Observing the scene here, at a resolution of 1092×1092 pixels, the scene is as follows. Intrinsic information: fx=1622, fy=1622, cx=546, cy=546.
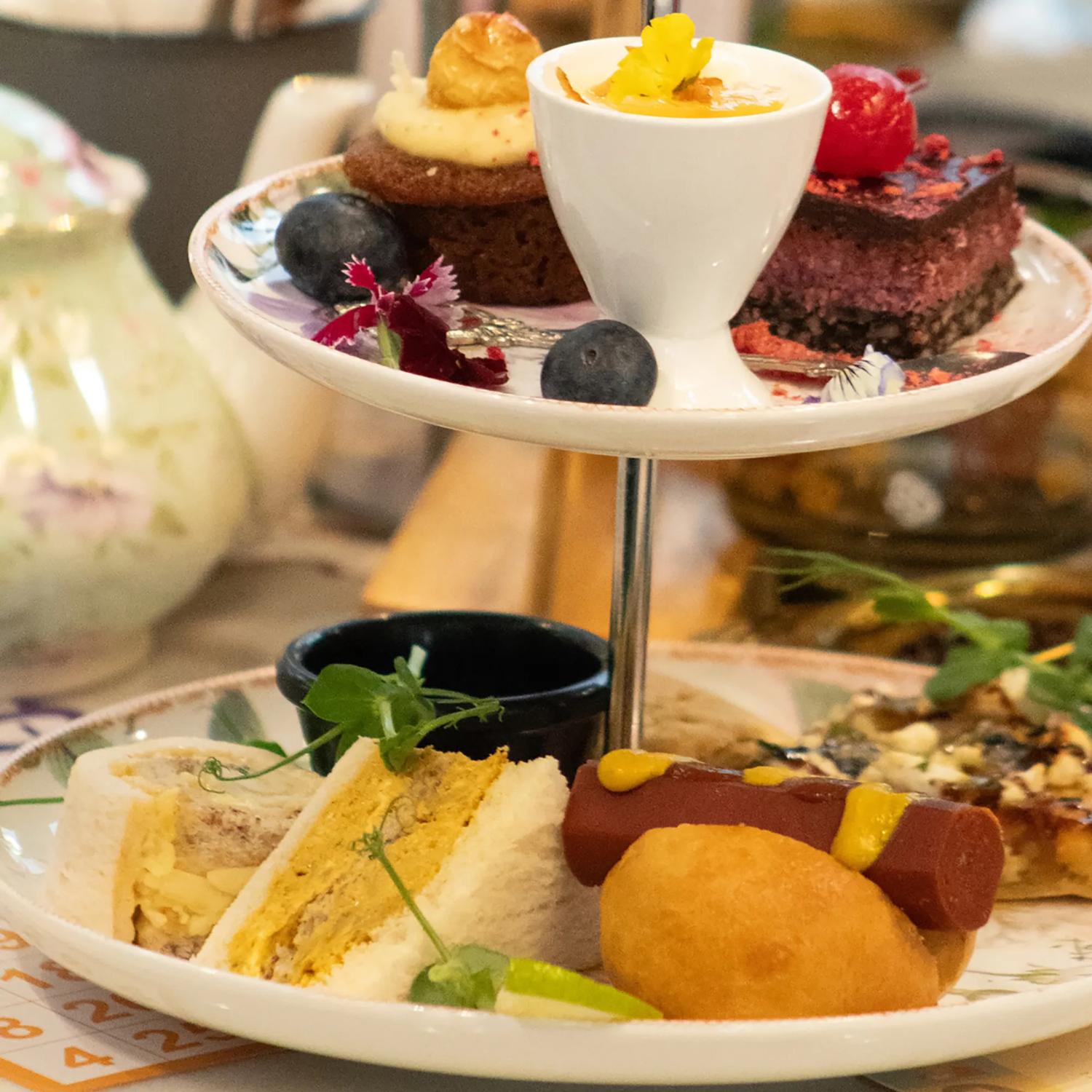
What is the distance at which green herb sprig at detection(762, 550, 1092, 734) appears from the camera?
944mm

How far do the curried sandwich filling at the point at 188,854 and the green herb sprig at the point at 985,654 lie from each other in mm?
327

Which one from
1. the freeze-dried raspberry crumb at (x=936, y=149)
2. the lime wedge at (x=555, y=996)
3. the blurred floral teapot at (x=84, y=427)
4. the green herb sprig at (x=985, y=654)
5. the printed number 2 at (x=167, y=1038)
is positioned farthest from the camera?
the blurred floral teapot at (x=84, y=427)

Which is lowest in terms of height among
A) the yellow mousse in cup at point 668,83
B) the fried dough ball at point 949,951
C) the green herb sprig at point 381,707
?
the fried dough ball at point 949,951

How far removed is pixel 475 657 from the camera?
35.3 inches

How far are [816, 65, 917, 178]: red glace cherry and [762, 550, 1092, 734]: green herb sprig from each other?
0.24m

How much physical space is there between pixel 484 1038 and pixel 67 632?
1.95 feet

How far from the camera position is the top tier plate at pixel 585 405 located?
60cm

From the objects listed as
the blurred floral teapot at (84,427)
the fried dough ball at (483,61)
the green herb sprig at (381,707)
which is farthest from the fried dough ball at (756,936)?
the blurred floral teapot at (84,427)

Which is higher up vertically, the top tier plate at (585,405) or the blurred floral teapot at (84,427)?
the top tier plate at (585,405)

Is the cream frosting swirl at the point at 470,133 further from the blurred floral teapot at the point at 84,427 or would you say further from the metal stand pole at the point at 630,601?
the blurred floral teapot at the point at 84,427

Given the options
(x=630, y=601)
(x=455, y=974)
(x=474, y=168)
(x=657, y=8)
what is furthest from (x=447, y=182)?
(x=455, y=974)

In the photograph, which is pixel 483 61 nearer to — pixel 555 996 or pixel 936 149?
pixel 936 149

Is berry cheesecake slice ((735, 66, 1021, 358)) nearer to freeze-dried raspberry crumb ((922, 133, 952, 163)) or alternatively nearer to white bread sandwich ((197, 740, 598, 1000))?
freeze-dried raspberry crumb ((922, 133, 952, 163))

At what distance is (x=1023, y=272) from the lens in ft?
2.75
